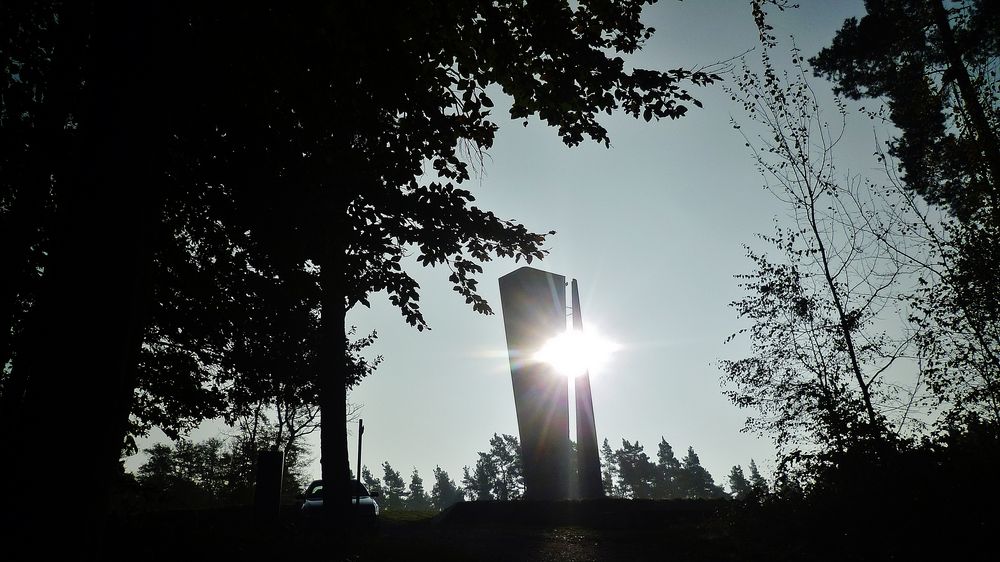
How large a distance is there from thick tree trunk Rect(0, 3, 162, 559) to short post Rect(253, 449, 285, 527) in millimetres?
11940

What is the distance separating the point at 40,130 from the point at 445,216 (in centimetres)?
505

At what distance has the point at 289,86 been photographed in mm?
4488

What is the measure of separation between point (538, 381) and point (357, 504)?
13667 mm

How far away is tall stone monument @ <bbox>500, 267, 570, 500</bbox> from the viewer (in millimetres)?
23953

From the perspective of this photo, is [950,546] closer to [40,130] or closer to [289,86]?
[289,86]

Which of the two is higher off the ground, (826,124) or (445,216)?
(826,124)

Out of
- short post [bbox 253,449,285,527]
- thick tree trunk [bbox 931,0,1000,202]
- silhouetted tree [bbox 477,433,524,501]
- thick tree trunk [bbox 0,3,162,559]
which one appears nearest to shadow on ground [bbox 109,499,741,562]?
short post [bbox 253,449,285,527]

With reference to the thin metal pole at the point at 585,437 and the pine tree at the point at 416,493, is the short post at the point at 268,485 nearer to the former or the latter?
the thin metal pole at the point at 585,437

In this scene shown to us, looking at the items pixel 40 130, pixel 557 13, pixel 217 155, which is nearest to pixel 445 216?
pixel 557 13

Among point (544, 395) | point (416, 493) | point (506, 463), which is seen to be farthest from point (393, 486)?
point (544, 395)

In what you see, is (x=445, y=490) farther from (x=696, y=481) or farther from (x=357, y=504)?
(x=357, y=504)

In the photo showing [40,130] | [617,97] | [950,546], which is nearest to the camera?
[617,97]

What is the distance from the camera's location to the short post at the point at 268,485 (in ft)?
41.4

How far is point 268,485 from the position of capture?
12.9 metres
